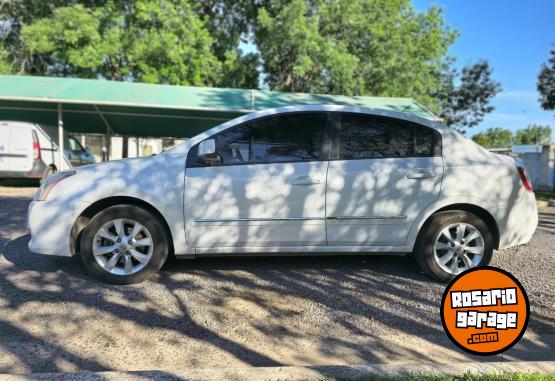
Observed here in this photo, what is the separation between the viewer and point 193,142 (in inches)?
168

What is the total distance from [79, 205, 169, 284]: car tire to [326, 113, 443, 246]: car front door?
1668 mm

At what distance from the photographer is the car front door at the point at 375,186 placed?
4254 mm

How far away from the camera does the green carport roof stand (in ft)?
40.1

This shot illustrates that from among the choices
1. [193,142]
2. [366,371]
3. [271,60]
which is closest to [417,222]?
[366,371]

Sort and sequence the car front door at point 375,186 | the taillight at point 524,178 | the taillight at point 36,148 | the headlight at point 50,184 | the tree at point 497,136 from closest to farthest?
the headlight at point 50,184 < the car front door at point 375,186 < the taillight at point 524,178 < the taillight at point 36,148 < the tree at point 497,136

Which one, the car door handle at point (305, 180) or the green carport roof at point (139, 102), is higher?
the green carport roof at point (139, 102)

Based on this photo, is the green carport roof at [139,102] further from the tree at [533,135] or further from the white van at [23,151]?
the tree at [533,135]

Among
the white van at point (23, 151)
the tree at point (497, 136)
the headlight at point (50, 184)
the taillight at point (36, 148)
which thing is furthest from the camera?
the tree at point (497, 136)

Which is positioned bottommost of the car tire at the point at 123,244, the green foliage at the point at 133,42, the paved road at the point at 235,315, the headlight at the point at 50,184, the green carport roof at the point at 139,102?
the paved road at the point at 235,315

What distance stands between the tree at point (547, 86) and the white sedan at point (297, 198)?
717 inches

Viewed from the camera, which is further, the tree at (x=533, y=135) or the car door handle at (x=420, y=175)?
the tree at (x=533, y=135)

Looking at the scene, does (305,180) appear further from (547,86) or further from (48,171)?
(547,86)

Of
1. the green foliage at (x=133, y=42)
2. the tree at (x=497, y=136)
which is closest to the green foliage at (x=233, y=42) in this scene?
the green foliage at (x=133, y=42)

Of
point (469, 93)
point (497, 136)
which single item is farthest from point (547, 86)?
point (497, 136)
